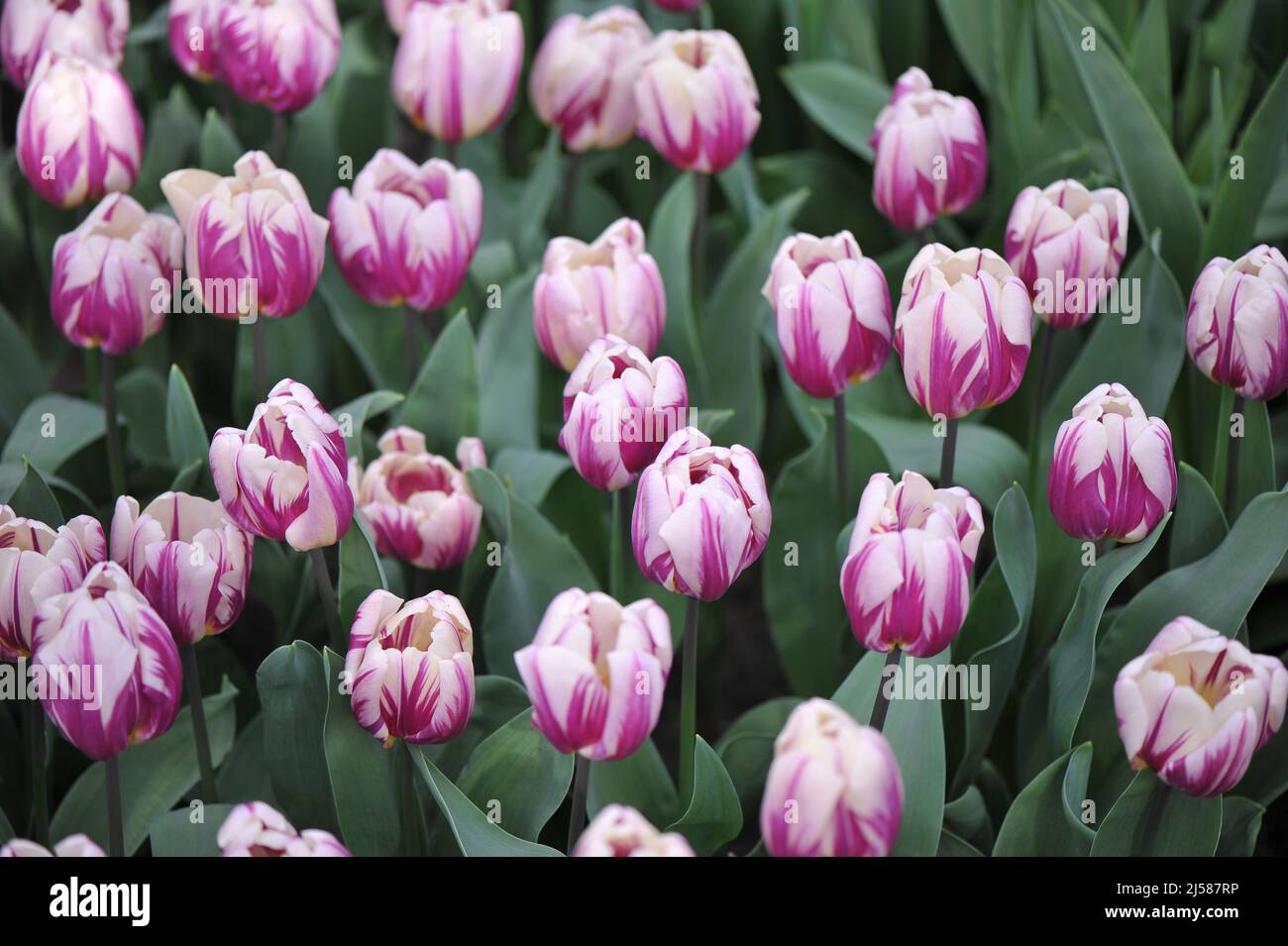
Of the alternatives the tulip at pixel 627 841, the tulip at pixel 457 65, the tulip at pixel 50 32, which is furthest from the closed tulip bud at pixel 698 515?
the tulip at pixel 50 32

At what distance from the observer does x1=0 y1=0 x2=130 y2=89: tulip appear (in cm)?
123

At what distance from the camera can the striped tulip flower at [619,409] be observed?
852 millimetres

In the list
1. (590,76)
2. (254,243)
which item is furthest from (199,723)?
(590,76)

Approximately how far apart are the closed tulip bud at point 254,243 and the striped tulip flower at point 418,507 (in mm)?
138

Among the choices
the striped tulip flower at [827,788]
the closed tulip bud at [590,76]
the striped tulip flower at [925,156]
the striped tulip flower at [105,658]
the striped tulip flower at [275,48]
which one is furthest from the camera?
the closed tulip bud at [590,76]

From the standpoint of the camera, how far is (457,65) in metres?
1.19

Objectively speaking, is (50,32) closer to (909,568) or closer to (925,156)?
(925,156)

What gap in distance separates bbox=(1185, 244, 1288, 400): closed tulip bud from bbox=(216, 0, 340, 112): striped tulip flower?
76 cm

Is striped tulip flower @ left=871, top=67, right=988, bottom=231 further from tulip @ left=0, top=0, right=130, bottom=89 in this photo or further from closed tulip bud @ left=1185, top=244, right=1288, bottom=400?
tulip @ left=0, top=0, right=130, bottom=89

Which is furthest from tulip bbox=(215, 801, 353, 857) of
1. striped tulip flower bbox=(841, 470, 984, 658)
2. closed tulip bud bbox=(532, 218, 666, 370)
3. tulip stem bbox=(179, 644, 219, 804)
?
closed tulip bud bbox=(532, 218, 666, 370)

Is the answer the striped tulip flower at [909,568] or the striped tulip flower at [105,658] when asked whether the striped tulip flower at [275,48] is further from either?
the striped tulip flower at [909,568]

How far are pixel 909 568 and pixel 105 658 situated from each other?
444mm

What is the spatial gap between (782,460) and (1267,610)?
49 cm
